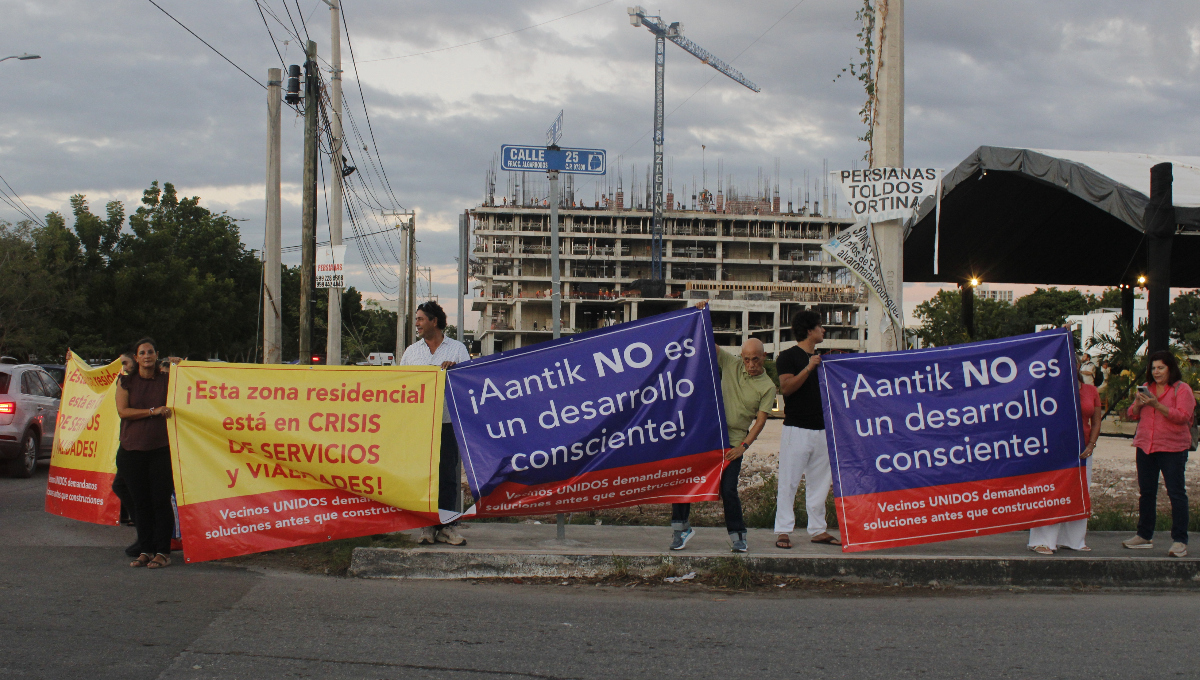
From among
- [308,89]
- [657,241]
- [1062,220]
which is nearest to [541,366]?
[308,89]

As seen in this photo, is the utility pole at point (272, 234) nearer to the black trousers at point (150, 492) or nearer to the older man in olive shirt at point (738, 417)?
the black trousers at point (150, 492)

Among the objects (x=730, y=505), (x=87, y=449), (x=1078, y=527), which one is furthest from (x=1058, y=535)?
(x=87, y=449)

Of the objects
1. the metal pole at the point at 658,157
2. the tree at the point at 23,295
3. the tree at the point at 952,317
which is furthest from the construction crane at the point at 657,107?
the tree at the point at 23,295

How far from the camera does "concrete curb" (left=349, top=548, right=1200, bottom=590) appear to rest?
6.52 metres

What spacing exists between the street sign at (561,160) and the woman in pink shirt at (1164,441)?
5.29 meters

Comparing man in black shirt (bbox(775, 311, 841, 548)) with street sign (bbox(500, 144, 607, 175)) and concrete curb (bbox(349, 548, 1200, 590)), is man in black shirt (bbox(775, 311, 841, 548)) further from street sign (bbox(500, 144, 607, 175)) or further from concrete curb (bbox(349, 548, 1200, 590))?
street sign (bbox(500, 144, 607, 175))

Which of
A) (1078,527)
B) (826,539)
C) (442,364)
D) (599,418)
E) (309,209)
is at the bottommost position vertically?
(826,539)

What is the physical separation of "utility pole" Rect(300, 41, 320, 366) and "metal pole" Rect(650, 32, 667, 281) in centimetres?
10585

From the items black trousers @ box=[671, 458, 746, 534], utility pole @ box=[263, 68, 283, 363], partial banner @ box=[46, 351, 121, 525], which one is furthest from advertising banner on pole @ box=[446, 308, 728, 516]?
Answer: utility pole @ box=[263, 68, 283, 363]

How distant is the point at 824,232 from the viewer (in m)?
130

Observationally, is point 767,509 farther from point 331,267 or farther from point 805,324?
point 331,267

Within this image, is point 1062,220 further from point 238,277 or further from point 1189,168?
point 238,277

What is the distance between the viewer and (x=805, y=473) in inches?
285

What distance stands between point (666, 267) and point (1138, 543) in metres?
118
